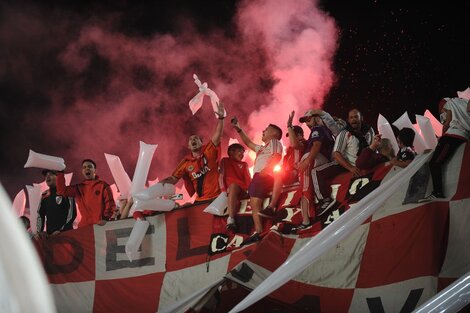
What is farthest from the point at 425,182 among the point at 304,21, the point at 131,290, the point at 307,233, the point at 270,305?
the point at 304,21

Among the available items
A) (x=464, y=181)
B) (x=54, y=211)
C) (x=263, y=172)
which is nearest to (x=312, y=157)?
(x=263, y=172)

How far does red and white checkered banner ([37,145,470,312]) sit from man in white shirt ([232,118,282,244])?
147 millimetres

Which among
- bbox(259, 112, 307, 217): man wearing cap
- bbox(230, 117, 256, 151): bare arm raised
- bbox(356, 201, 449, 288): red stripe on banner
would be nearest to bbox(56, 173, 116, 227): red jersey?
bbox(230, 117, 256, 151): bare arm raised

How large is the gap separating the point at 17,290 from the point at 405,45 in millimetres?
8596

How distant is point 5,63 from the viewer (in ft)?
39.9

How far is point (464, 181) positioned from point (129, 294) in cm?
335

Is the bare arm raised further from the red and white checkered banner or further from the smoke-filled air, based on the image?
the smoke-filled air

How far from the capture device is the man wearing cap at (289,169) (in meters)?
5.10

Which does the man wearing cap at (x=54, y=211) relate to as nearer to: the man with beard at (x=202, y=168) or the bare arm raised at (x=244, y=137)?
the man with beard at (x=202, y=168)

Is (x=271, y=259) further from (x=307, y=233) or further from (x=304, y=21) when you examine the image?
(x=304, y=21)

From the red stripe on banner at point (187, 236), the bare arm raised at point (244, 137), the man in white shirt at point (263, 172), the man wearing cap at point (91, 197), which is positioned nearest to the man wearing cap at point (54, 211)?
the man wearing cap at point (91, 197)

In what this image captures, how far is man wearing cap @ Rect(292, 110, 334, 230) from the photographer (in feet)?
15.8

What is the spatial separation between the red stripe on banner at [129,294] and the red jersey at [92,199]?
83 centimetres

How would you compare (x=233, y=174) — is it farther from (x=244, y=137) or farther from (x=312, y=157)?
(x=312, y=157)
